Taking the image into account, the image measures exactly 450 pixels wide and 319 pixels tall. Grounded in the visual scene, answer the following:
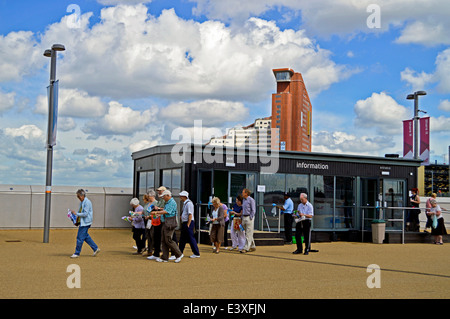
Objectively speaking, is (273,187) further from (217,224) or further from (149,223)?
(149,223)

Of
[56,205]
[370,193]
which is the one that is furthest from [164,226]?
[56,205]

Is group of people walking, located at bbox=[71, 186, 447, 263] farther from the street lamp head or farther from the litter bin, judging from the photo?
the street lamp head

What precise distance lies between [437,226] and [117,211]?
12989 millimetres

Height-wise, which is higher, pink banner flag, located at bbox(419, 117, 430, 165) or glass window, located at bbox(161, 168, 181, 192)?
pink banner flag, located at bbox(419, 117, 430, 165)

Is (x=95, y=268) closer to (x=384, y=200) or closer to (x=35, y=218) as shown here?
(x=35, y=218)

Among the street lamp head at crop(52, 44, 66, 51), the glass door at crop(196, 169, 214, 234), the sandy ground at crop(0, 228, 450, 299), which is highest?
the street lamp head at crop(52, 44, 66, 51)

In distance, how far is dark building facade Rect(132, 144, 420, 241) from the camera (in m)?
18.7

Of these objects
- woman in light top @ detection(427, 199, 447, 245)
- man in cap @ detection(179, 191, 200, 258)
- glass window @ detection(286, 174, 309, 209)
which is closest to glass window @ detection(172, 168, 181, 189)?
glass window @ detection(286, 174, 309, 209)

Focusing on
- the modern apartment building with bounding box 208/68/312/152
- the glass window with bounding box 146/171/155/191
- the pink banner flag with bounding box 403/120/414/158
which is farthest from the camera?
the modern apartment building with bounding box 208/68/312/152

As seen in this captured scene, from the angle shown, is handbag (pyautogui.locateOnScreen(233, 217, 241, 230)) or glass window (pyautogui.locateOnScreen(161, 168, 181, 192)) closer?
handbag (pyautogui.locateOnScreen(233, 217, 241, 230))

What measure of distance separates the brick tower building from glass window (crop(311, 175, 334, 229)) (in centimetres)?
10924

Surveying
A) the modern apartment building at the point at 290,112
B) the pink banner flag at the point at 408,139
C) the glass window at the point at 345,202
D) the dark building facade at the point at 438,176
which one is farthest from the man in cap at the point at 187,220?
the modern apartment building at the point at 290,112

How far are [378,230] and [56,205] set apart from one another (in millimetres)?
12871

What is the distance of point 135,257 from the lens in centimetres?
1291
